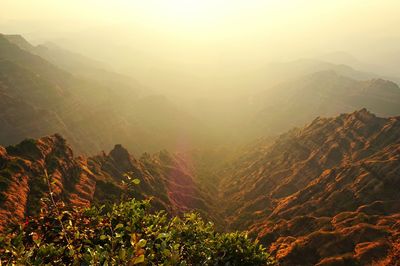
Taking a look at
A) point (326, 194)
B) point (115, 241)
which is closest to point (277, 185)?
point (326, 194)

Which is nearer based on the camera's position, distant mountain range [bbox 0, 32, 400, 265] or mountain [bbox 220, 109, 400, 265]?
distant mountain range [bbox 0, 32, 400, 265]

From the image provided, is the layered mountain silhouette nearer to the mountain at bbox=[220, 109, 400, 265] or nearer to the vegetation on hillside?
the mountain at bbox=[220, 109, 400, 265]

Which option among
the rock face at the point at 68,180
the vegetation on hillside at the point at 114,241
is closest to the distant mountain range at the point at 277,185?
the rock face at the point at 68,180

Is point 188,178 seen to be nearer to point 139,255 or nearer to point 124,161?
point 124,161

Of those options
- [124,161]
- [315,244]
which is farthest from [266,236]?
[124,161]

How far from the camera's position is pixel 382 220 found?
9156 centimetres

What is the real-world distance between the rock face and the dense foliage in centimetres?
2792

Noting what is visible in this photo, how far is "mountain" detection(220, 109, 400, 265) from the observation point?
284 feet

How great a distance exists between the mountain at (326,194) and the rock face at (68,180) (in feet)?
88.0

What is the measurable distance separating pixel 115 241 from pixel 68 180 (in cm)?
9503

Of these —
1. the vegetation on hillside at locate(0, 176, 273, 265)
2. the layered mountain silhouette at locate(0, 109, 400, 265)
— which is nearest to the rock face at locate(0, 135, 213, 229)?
the layered mountain silhouette at locate(0, 109, 400, 265)

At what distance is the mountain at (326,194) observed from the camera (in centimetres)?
8669

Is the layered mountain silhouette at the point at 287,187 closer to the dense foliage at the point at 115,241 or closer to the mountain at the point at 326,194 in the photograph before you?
the mountain at the point at 326,194

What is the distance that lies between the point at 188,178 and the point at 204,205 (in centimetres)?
3064
